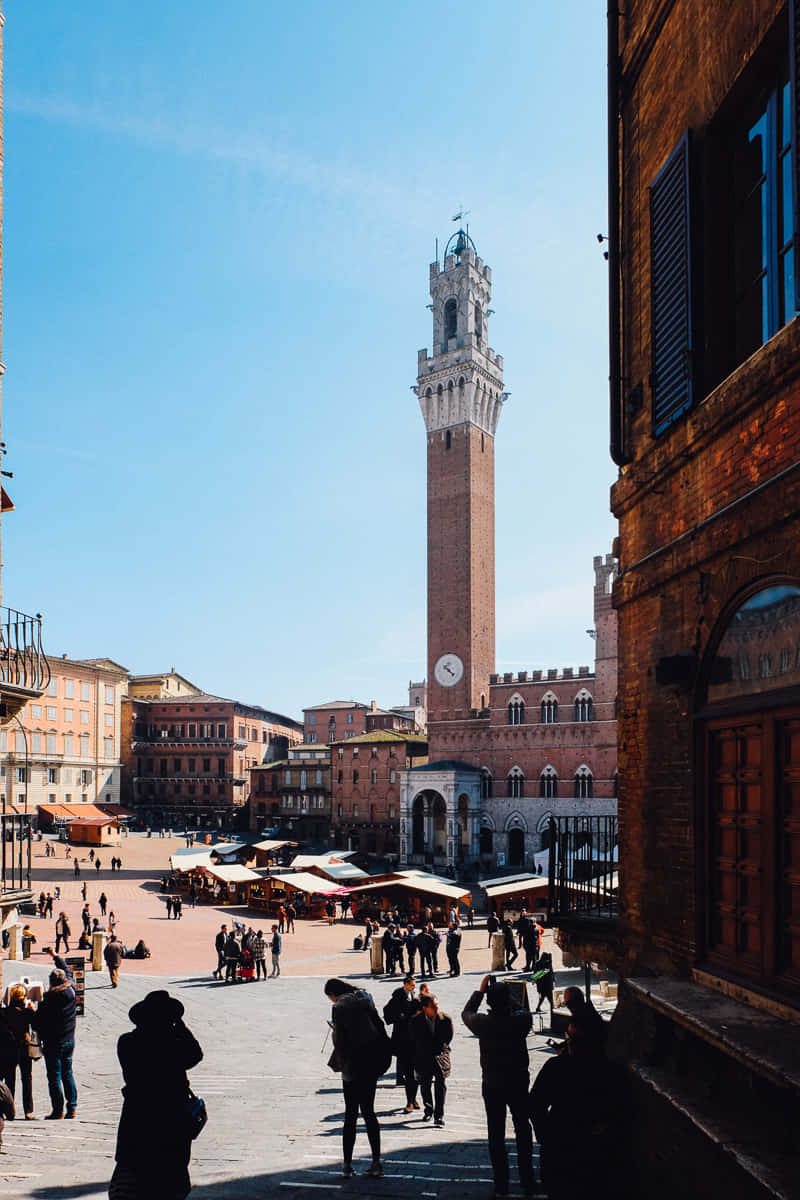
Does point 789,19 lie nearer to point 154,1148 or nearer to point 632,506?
point 632,506

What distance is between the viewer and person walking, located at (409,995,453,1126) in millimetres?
7496

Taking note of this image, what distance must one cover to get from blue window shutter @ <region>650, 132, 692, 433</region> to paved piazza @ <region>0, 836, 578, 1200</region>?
505 centimetres

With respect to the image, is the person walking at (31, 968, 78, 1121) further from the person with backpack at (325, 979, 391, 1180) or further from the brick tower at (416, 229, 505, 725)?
the brick tower at (416, 229, 505, 725)

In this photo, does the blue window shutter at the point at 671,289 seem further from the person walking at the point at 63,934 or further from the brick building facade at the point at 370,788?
the brick building facade at the point at 370,788

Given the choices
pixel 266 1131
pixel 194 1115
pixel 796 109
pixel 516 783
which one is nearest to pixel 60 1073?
pixel 266 1131

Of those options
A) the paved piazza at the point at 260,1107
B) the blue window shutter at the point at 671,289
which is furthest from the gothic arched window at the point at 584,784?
the blue window shutter at the point at 671,289

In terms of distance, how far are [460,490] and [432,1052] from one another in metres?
52.3

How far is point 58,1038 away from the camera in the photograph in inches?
320

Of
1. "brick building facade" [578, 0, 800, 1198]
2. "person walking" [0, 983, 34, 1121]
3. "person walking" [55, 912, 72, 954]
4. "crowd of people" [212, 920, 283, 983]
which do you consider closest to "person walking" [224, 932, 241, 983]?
"crowd of people" [212, 920, 283, 983]

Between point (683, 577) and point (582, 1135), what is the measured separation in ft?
10.5

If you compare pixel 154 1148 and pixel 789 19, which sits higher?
pixel 789 19

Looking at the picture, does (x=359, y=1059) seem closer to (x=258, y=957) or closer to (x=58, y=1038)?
(x=58, y=1038)

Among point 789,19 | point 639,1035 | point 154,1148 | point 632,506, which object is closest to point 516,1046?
point 639,1035

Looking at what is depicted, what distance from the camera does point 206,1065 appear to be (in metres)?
11.4
